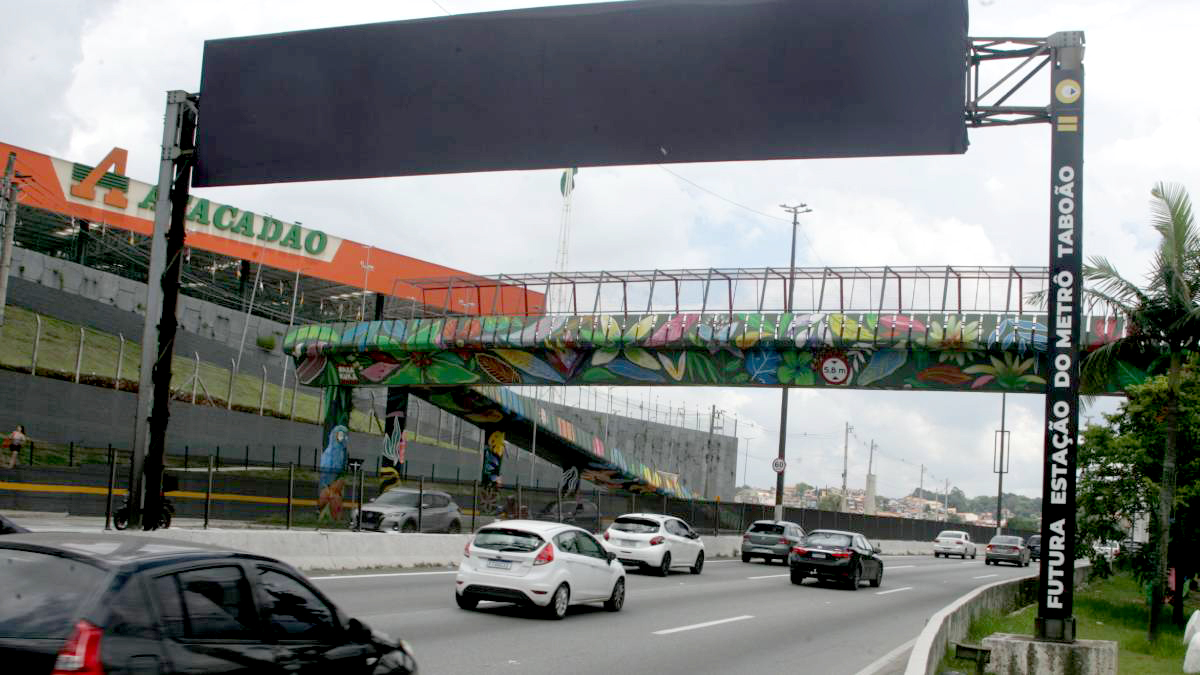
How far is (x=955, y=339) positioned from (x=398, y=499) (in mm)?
15956

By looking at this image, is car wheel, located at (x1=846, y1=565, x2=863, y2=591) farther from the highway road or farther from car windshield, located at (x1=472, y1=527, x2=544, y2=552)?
car windshield, located at (x1=472, y1=527, x2=544, y2=552)

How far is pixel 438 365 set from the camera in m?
38.2

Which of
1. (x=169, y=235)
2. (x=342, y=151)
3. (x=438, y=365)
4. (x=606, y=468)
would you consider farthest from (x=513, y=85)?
(x=606, y=468)

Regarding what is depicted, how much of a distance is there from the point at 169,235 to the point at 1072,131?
42.3ft

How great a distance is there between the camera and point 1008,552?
4991 centimetres

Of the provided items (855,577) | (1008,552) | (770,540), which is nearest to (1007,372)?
(855,577)

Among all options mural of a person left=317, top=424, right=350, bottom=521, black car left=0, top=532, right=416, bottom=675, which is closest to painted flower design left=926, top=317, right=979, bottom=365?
mural of a person left=317, top=424, right=350, bottom=521

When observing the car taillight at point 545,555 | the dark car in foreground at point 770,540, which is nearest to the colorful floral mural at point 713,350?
the dark car in foreground at point 770,540

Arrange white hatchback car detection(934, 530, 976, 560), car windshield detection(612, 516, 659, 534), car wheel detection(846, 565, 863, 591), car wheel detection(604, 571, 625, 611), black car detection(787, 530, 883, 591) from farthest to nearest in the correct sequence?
white hatchback car detection(934, 530, 976, 560)
car windshield detection(612, 516, 659, 534)
car wheel detection(846, 565, 863, 591)
black car detection(787, 530, 883, 591)
car wheel detection(604, 571, 625, 611)

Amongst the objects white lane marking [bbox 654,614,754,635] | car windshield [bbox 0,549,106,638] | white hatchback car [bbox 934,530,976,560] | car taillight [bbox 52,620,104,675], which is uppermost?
car windshield [bbox 0,549,106,638]

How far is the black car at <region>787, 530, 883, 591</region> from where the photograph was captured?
2761 cm

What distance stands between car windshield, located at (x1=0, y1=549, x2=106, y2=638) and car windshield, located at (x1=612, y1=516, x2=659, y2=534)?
78.4ft

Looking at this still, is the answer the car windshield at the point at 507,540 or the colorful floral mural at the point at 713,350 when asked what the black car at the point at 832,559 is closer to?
the colorful floral mural at the point at 713,350

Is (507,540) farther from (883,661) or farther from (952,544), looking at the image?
(952,544)
